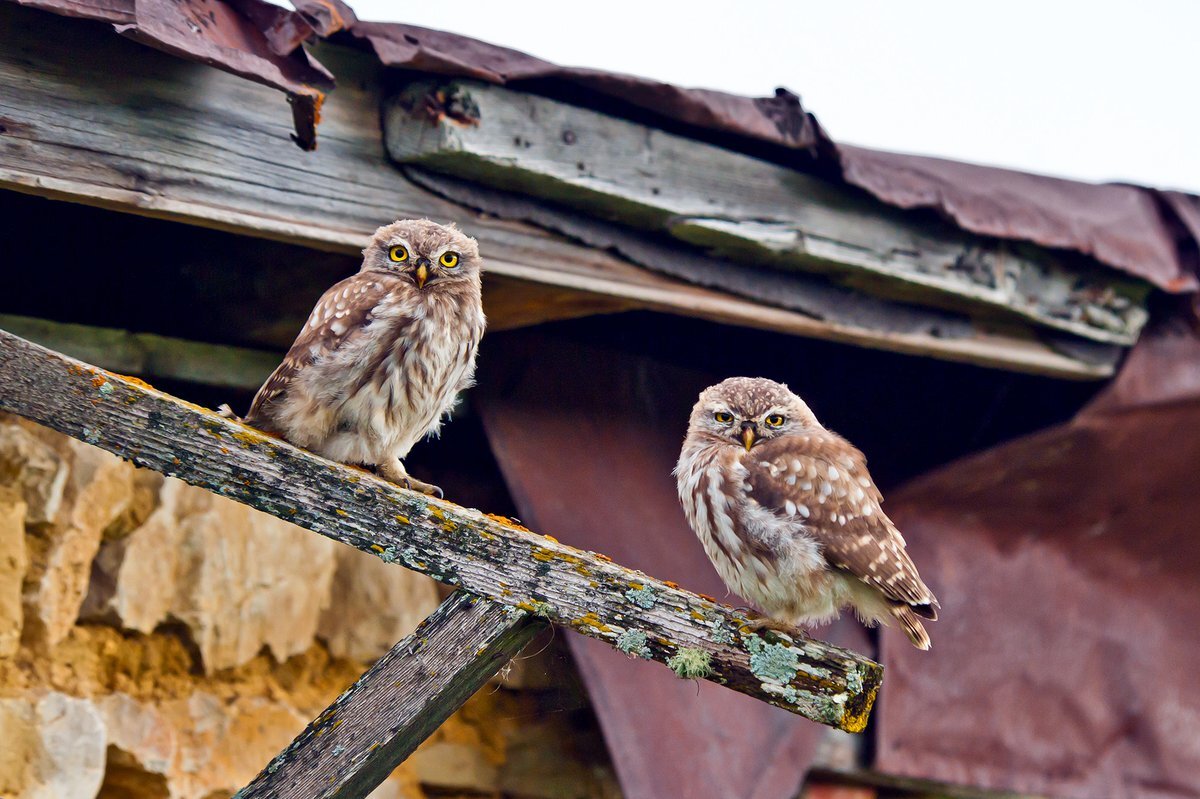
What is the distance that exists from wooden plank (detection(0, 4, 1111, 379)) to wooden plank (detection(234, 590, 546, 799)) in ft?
3.76

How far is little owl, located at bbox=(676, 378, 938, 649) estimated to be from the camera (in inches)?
101

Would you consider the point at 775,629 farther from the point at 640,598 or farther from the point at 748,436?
the point at 748,436

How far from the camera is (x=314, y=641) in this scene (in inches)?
149

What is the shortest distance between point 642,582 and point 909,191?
6.19 feet

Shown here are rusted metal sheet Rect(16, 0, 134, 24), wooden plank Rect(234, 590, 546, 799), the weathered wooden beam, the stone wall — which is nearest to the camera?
wooden plank Rect(234, 590, 546, 799)

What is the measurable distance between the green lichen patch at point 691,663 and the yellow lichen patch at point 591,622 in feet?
0.39

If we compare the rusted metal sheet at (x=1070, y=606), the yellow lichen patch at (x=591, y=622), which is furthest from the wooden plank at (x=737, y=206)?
the yellow lichen patch at (x=591, y=622)

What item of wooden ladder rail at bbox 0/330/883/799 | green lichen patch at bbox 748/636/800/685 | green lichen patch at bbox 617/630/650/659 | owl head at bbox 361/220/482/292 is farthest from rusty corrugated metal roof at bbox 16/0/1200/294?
green lichen patch at bbox 748/636/800/685

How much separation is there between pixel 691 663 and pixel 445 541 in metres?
0.44

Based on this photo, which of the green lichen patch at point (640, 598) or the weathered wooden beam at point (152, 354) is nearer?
the green lichen patch at point (640, 598)

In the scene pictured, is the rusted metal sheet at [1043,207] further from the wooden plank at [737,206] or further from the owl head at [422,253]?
the owl head at [422,253]

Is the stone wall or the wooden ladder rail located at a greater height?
the wooden ladder rail

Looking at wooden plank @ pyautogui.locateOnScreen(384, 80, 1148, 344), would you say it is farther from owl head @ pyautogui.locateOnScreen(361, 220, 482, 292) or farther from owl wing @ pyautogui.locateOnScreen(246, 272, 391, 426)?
owl wing @ pyautogui.locateOnScreen(246, 272, 391, 426)

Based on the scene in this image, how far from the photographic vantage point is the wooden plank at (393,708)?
2.01 meters
